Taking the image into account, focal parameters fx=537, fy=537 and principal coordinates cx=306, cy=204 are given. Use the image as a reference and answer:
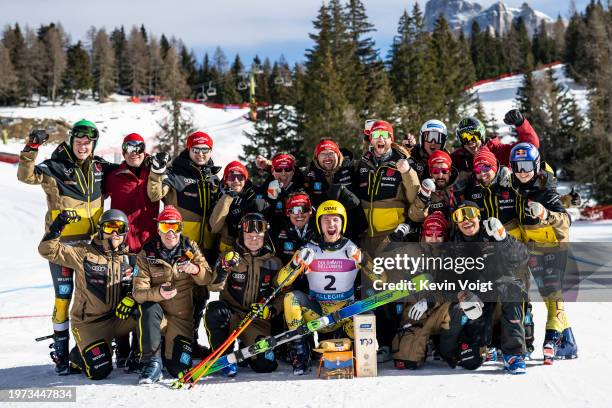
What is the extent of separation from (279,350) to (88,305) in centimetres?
194

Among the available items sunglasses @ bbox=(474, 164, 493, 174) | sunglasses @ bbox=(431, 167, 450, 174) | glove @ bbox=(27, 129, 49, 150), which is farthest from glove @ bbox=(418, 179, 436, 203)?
glove @ bbox=(27, 129, 49, 150)

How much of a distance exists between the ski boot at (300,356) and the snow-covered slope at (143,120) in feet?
106

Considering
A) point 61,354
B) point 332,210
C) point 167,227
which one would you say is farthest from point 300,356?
point 61,354

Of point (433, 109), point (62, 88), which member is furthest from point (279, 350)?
point (62, 88)

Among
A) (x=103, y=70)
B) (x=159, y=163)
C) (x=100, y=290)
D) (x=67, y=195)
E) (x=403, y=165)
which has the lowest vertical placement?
(x=100, y=290)

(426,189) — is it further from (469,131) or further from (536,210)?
(469,131)

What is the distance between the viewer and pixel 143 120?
54438 mm

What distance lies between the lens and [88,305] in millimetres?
5207

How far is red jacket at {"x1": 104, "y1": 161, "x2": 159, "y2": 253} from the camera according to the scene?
562 cm

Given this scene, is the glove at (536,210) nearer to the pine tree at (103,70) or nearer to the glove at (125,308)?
the glove at (125,308)

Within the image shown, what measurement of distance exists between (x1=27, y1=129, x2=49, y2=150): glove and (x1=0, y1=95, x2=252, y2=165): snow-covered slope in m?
31.7

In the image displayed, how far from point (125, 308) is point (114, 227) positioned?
2.54 ft

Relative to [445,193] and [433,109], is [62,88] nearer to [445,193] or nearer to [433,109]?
[433,109]

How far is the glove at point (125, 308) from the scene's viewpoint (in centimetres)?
505
